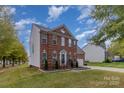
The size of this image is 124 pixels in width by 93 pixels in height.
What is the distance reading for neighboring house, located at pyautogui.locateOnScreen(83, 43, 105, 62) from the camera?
21.9ft

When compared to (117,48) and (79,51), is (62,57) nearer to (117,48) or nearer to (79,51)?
(79,51)

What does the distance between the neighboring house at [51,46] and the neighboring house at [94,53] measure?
0.17 m

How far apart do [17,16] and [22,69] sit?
71cm

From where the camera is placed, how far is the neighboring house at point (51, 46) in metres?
6.59

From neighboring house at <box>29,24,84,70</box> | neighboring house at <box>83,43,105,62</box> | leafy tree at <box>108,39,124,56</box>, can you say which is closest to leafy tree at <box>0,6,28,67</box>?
neighboring house at <box>29,24,84,70</box>

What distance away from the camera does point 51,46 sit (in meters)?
6.62

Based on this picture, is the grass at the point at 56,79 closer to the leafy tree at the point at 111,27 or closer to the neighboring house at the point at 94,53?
the neighboring house at the point at 94,53

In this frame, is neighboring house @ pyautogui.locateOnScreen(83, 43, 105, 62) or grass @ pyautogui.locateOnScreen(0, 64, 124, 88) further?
neighboring house @ pyautogui.locateOnScreen(83, 43, 105, 62)

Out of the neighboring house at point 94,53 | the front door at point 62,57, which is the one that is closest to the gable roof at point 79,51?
the neighboring house at point 94,53

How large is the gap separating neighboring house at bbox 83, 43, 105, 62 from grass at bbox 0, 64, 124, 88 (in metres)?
0.17

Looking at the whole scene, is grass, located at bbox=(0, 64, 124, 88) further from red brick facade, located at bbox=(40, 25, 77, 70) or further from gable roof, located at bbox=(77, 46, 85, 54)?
gable roof, located at bbox=(77, 46, 85, 54)

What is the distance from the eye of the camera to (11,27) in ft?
21.8
